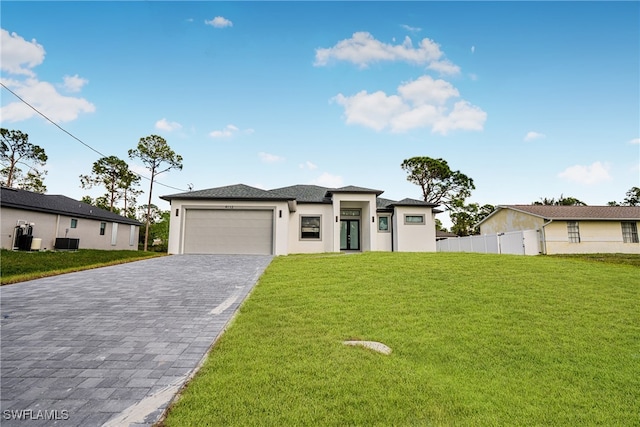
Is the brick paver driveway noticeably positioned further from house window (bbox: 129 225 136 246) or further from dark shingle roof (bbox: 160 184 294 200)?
house window (bbox: 129 225 136 246)

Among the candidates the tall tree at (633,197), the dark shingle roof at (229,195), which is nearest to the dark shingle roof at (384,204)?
the dark shingle roof at (229,195)

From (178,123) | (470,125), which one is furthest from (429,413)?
(178,123)

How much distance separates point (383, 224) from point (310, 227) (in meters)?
4.68

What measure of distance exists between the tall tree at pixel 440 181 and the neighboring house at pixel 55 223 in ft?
91.9

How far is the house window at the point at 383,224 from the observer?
60.4 feet

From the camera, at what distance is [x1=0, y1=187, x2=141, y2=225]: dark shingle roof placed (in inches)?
632

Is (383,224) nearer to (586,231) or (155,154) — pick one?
(586,231)

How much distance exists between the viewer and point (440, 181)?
30594 mm

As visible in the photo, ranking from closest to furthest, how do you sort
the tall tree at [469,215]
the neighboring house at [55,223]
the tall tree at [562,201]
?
the neighboring house at [55,223]
the tall tree at [469,215]
the tall tree at [562,201]

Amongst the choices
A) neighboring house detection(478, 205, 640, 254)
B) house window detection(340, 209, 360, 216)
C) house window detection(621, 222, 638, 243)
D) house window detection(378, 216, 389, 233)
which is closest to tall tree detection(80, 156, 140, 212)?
house window detection(340, 209, 360, 216)

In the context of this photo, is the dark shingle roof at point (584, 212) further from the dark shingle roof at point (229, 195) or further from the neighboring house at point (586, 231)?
the dark shingle roof at point (229, 195)

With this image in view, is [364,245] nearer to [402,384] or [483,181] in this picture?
[402,384]

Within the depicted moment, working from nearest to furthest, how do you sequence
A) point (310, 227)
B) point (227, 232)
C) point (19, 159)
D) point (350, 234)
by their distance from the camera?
point (227, 232) < point (310, 227) < point (350, 234) < point (19, 159)

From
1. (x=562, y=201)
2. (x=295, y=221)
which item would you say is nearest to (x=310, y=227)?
(x=295, y=221)
